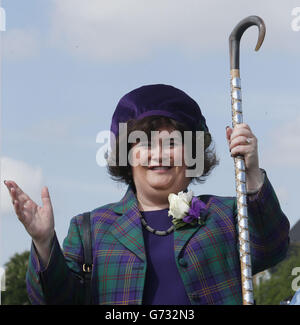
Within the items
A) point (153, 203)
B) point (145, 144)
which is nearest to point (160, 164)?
point (145, 144)

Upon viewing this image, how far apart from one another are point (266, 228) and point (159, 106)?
3.06ft

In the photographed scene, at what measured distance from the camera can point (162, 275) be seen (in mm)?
4785

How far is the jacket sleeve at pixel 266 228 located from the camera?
466 centimetres

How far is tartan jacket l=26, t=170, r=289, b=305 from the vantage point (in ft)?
15.5

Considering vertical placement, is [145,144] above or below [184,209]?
above

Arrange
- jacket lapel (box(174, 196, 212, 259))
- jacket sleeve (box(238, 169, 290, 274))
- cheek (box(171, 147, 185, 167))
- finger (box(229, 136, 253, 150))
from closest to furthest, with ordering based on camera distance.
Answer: finger (box(229, 136, 253, 150)), jacket sleeve (box(238, 169, 290, 274)), jacket lapel (box(174, 196, 212, 259)), cheek (box(171, 147, 185, 167))

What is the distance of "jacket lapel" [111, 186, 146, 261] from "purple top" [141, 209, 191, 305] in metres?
0.05

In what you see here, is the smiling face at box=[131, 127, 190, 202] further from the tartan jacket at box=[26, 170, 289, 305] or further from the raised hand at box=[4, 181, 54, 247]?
the raised hand at box=[4, 181, 54, 247]

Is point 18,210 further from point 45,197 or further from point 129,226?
point 129,226

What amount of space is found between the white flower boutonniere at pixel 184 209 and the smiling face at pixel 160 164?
3.2 inches

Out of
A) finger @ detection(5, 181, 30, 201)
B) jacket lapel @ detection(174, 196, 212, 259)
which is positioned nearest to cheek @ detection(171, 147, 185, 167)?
jacket lapel @ detection(174, 196, 212, 259)

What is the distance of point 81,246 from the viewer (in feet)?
16.5
